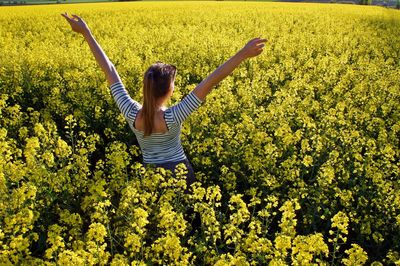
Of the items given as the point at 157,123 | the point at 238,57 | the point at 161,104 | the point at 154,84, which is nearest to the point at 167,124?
the point at 157,123

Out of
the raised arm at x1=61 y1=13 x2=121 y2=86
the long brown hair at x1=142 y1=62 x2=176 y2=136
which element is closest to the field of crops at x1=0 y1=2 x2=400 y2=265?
the long brown hair at x1=142 y1=62 x2=176 y2=136

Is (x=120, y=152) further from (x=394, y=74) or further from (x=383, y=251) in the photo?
(x=394, y=74)

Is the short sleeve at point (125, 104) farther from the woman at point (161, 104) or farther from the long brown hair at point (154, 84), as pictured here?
the long brown hair at point (154, 84)

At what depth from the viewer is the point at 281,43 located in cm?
1273

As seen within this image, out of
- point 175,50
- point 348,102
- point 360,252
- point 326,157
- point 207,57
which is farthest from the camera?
point 175,50

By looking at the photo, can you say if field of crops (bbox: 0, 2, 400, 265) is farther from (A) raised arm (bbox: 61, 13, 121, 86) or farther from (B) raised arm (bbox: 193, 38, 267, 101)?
(B) raised arm (bbox: 193, 38, 267, 101)

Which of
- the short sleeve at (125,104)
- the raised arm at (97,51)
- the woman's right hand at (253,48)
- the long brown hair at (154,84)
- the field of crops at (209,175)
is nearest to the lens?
the field of crops at (209,175)

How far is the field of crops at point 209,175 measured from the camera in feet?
10.7

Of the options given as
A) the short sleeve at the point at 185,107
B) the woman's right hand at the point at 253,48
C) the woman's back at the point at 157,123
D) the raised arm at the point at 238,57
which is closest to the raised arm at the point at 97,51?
the woman's back at the point at 157,123

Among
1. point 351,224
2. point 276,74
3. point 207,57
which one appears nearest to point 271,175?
point 351,224

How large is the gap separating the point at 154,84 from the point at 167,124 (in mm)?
470

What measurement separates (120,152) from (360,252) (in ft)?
8.42

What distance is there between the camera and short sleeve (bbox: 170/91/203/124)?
3.90 metres

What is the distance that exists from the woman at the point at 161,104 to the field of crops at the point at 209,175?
0.26 meters
